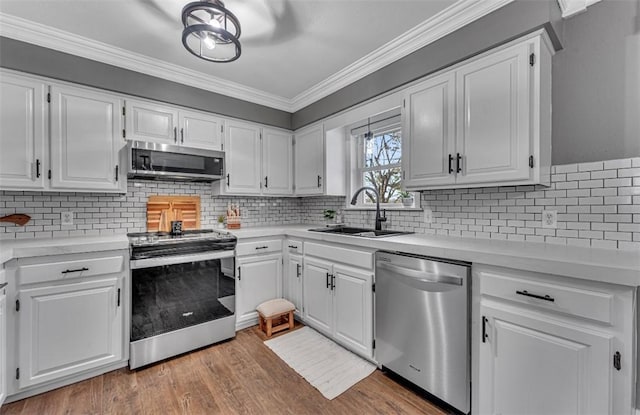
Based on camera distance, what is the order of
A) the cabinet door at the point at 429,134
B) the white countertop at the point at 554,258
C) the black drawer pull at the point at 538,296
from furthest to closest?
the cabinet door at the point at 429,134 < the black drawer pull at the point at 538,296 < the white countertop at the point at 554,258

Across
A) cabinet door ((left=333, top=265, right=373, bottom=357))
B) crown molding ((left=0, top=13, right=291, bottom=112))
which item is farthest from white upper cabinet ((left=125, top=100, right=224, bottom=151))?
cabinet door ((left=333, top=265, right=373, bottom=357))

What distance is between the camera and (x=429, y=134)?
2152mm

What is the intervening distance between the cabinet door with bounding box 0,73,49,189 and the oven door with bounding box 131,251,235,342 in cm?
104

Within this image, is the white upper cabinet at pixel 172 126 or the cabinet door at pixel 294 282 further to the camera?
the cabinet door at pixel 294 282

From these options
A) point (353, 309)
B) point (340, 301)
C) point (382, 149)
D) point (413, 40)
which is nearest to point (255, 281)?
point (340, 301)

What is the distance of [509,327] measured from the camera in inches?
57.0

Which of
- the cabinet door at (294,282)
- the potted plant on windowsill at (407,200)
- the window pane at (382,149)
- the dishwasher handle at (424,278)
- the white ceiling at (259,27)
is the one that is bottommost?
the cabinet door at (294,282)

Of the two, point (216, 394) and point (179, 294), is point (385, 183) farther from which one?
point (216, 394)

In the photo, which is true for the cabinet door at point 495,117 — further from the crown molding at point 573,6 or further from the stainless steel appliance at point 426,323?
the stainless steel appliance at point 426,323

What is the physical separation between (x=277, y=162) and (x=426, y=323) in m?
2.50

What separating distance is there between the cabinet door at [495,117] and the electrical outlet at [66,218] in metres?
3.23

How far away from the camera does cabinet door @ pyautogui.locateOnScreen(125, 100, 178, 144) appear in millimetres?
2555

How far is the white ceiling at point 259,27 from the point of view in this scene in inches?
74.6

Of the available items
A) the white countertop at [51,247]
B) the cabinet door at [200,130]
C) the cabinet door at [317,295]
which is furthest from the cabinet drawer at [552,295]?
the cabinet door at [200,130]
